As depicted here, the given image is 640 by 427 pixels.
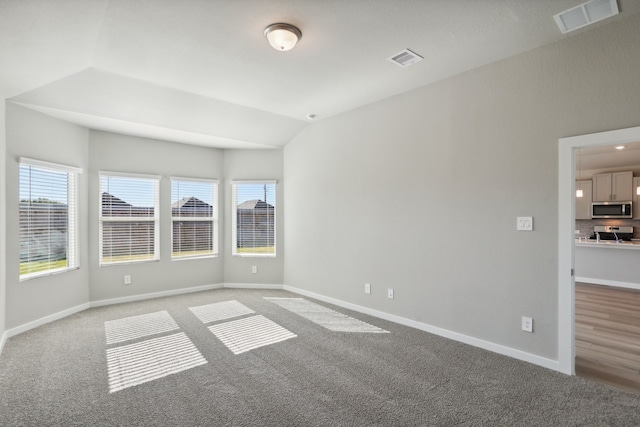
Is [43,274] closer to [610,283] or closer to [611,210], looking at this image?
[610,283]

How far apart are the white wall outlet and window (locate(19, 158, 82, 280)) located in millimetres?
5441

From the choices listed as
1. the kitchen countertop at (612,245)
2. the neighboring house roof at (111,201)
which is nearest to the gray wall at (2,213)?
the neighboring house roof at (111,201)

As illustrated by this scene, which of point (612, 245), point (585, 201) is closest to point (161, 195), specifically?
point (612, 245)

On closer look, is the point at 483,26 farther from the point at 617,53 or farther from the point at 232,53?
the point at 232,53

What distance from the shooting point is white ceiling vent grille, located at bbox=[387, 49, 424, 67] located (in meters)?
3.00

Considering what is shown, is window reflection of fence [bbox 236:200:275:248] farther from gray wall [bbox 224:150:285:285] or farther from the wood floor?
the wood floor

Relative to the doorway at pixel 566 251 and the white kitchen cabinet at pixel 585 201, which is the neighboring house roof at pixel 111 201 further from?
the white kitchen cabinet at pixel 585 201

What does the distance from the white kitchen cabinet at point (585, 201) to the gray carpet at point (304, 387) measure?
659cm

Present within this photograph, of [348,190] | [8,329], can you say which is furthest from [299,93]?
[8,329]

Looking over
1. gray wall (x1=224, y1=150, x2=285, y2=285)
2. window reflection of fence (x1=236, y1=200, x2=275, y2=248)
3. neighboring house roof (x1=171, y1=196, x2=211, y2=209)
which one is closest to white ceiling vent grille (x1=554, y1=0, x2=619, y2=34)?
gray wall (x1=224, y1=150, x2=285, y2=285)

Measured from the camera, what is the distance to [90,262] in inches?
190

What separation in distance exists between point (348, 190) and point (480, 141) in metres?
1.91

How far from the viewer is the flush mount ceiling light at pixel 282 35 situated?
8.29 ft

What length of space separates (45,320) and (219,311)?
6.92 feet
